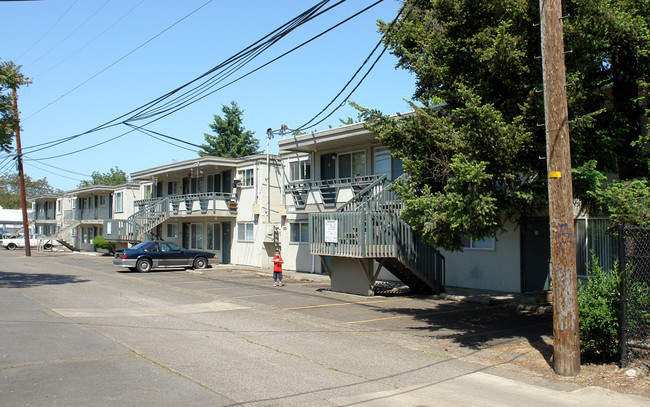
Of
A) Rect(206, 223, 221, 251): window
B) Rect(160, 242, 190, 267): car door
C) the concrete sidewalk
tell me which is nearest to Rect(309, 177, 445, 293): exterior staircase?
the concrete sidewalk

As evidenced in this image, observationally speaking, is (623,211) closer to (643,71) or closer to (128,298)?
(643,71)

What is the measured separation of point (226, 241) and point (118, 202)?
20.5m

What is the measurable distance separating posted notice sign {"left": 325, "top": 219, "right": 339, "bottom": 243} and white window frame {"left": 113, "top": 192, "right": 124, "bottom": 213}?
35672 millimetres

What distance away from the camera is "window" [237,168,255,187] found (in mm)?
30328

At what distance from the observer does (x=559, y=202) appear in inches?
313

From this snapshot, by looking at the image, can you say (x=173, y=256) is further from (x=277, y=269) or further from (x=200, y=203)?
(x=277, y=269)

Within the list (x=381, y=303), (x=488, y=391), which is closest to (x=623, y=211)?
(x=488, y=391)

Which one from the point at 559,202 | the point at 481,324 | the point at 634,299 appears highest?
the point at 559,202

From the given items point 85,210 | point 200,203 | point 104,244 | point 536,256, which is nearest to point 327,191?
point 536,256

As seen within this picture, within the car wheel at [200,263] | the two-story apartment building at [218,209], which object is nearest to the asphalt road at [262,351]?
the car wheel at [200,263]

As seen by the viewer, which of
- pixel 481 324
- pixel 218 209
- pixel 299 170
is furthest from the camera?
pixel 218 209

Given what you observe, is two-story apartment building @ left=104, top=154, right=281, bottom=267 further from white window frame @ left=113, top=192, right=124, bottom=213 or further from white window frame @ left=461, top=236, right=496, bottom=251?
white window frame @ left=461, top=236, right=496, bottom=251

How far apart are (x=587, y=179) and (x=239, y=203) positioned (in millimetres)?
23872

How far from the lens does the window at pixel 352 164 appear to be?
73.8 feet
